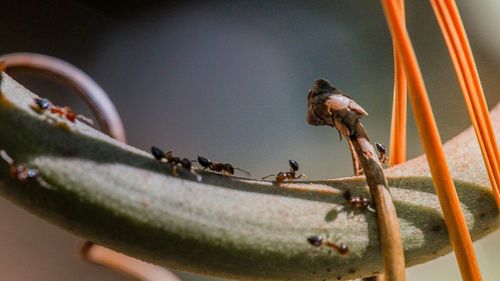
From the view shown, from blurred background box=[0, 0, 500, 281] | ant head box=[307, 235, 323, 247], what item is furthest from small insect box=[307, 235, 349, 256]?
blurred background box=[0, 0, 500, 281]

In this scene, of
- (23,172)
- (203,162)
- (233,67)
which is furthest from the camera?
(233,67)

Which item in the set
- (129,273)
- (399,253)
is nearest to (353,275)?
(399,253)

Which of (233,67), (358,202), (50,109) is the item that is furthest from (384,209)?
(233,67)

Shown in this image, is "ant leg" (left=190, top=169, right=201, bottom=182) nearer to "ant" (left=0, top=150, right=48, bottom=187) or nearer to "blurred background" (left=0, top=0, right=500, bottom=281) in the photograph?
"ant" (left=0, top=150, right=48, bottom=187)

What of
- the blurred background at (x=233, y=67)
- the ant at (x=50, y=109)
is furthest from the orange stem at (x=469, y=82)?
the blurred background at (x=233, y=67)

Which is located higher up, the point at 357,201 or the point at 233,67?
the point at 233,67

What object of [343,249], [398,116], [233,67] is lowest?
[343,249]

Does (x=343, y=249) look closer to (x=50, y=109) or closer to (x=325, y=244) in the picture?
(x=325, y=244)

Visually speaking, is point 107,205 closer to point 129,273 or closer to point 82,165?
point 82,165
